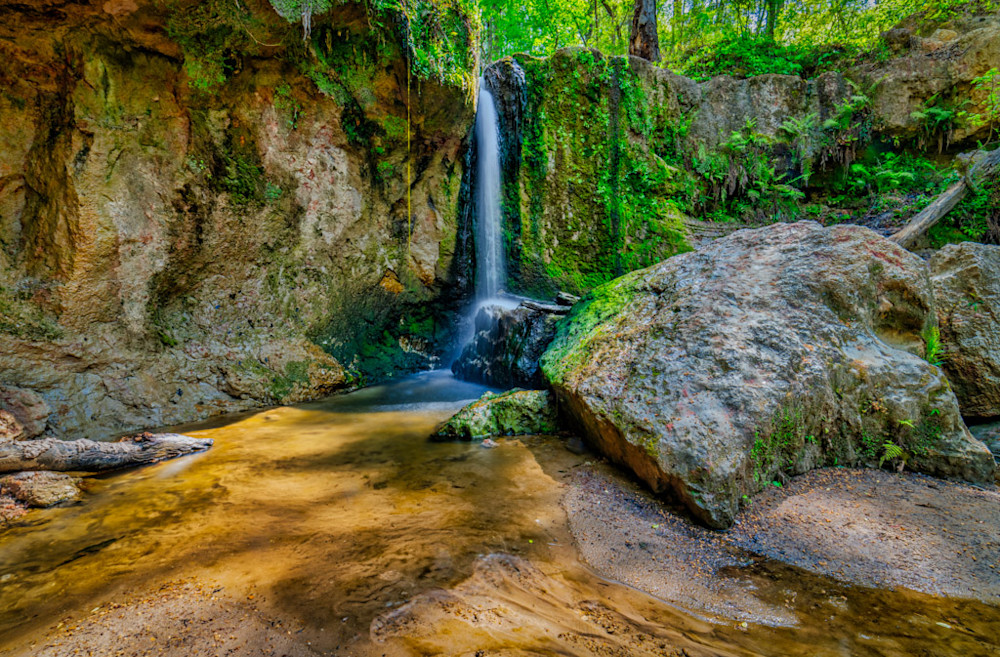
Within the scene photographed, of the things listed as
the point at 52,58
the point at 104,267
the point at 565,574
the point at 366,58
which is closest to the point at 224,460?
the point at 104,267

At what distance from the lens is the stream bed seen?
5.95 feet

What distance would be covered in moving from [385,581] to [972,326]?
18.3 ft

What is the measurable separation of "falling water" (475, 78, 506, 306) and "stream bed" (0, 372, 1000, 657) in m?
5.43

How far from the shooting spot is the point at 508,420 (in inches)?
179

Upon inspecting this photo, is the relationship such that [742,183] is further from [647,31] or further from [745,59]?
[647,31]

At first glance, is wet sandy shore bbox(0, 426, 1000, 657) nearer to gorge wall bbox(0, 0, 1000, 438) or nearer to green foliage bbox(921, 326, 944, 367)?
green foliage bbox(921, 326, 944, 367)

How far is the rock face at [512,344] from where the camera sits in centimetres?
602

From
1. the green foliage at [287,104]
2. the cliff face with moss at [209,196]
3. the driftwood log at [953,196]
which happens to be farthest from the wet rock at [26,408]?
the driftwood log at [953,196]

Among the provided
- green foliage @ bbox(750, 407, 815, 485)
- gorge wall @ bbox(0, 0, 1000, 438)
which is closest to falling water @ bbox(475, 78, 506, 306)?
gorge wall @ bbox(0, 0, 1000, 438)

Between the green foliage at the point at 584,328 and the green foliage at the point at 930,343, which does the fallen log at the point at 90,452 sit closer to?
the green foliage at the point at 584,328

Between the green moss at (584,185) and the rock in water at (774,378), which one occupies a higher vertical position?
the green moss at (584,185)

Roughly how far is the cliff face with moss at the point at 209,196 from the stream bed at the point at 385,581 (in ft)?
6.99

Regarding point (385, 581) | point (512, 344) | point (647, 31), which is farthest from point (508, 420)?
point (647, 31)

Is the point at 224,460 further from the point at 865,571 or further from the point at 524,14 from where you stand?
the point at 524,14
